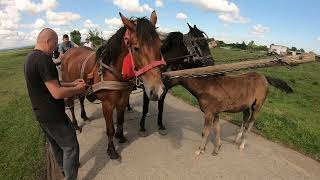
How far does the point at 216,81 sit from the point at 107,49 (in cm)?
212

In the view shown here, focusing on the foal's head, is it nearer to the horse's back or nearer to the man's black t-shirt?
the man's black t-shirt

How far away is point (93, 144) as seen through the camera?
22.1ft

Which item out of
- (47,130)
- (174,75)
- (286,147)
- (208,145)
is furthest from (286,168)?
(47,130)

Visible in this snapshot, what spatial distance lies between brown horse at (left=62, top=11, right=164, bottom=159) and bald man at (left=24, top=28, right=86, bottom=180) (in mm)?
919

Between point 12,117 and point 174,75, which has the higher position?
point 174,75

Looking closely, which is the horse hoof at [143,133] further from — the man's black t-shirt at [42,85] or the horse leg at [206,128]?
the man's black t-shirt at [42,85]

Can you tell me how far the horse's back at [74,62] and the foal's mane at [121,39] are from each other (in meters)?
0.80

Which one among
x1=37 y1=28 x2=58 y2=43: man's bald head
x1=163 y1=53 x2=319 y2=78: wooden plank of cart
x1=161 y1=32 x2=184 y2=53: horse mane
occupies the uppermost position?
x1=37 y1=28 x2=58 y2=43: man's bald head

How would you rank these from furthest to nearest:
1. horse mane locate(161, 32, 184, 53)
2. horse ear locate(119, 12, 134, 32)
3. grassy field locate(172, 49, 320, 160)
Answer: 1. grassy field locate(172, 49, 320, 160)
2. horse mane locate(161, 32, 184, 53)
3. horse ear locate(119, 12, 134, 32)

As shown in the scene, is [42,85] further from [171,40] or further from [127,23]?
[171,40]

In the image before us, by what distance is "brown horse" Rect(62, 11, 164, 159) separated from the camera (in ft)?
13.8

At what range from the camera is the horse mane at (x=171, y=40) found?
679 cm

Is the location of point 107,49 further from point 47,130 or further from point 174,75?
→ point 47,130

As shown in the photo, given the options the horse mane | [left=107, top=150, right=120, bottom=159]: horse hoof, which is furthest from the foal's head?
the horse mane
